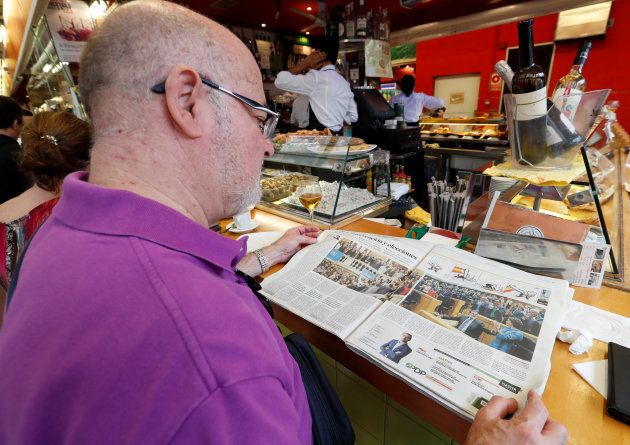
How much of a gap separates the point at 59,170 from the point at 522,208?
193 centimetres

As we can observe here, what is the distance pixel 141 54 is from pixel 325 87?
3.14 metres

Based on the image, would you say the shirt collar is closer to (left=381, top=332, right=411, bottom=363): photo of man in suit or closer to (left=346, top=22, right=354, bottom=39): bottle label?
(left=381, top=332, right=411, bottom=363): photo of man in suit

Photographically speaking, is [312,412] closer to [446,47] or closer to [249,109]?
[249,109]

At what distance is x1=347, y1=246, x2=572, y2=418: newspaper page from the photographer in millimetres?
583

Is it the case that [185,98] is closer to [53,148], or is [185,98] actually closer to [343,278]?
[343,278]

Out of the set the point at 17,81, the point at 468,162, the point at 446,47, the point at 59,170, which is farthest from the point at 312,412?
the point at 17,81

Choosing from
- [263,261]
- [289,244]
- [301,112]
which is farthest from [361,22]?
[263,261]

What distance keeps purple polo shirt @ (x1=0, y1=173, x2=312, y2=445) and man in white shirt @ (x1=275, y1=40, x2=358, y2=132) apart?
331 centimetres

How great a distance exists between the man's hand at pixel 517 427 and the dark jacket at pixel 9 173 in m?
3.33

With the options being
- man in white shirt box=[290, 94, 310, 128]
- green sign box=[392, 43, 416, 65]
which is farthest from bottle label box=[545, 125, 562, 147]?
green sign box=[392, 43, 416, 65]

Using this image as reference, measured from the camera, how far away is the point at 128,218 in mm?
443

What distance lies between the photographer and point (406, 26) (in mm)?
5195

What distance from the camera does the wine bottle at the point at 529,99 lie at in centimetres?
89

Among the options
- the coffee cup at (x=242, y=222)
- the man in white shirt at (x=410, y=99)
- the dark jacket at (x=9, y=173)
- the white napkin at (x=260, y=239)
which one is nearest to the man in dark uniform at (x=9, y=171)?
the dark jacket at (x=9, y=173)
